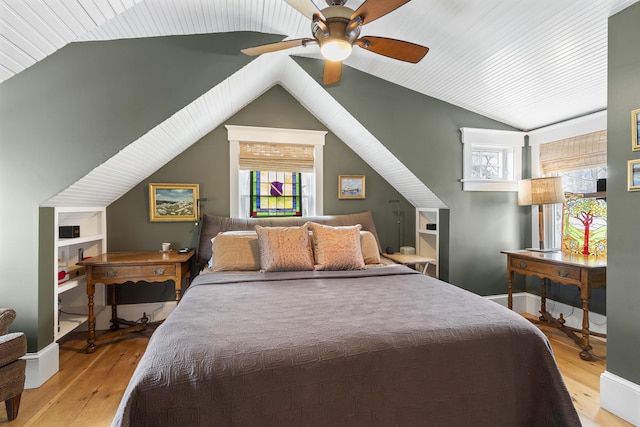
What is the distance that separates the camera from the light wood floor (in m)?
1.83

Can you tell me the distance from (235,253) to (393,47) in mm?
1952

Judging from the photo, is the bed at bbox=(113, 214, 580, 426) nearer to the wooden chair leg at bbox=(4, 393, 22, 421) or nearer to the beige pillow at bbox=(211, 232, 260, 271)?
the beige pillow at bbox=(211, 232, 260, 271)

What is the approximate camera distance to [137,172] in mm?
2896

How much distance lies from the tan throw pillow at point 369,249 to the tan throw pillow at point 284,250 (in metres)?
0.54

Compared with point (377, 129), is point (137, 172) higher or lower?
lower

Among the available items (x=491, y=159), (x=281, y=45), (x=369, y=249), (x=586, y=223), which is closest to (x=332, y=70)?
(x=281, y=45)

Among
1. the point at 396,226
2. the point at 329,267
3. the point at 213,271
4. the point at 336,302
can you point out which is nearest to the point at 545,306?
the point at 396,226

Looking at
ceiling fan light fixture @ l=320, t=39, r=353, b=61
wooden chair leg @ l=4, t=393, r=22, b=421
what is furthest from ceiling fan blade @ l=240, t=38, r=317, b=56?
wooden chair leg @ l=4, t=393, r=22, b=421

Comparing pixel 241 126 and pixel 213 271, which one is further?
pixel 241 126

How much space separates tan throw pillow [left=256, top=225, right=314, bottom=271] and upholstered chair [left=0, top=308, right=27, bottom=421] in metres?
1.52

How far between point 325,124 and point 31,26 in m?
2.59

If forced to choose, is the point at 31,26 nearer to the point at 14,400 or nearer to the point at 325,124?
the point at 14,400

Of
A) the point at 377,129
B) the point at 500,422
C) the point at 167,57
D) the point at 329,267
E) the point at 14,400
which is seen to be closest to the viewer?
the point at 500,422

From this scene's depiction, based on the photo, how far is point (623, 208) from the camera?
1853mm
